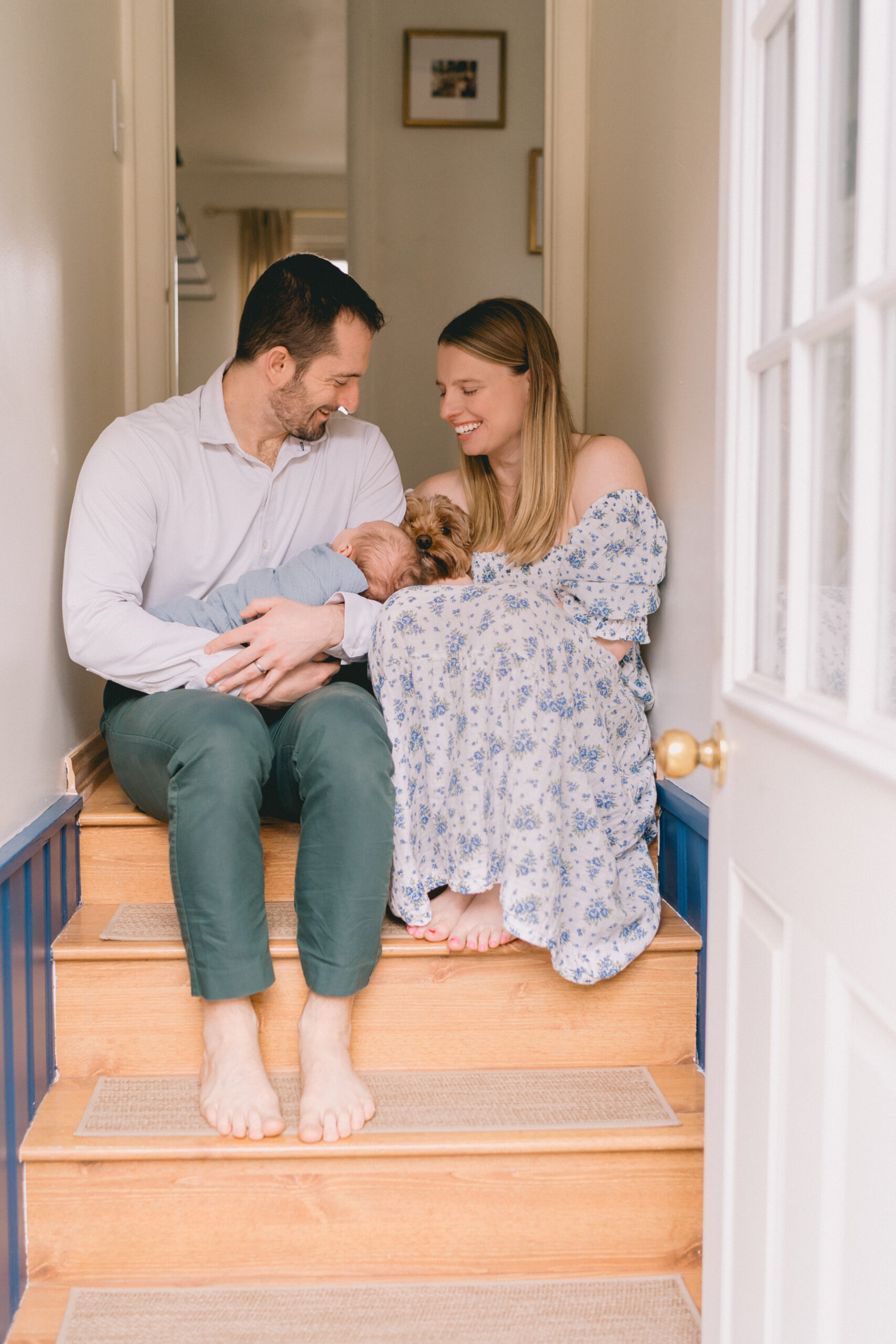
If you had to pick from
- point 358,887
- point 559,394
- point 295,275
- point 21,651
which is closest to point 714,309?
point 559,394

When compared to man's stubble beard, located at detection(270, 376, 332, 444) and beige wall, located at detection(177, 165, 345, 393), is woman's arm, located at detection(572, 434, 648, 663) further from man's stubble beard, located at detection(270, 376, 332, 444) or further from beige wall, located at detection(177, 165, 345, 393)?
beige wall, located at detection(177, 165, 345, 393)

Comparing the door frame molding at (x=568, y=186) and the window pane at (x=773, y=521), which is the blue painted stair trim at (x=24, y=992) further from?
the door frame molding at (x=568, y=186)

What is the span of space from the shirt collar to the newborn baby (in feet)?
0.66

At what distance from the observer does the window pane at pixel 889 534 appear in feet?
2.10

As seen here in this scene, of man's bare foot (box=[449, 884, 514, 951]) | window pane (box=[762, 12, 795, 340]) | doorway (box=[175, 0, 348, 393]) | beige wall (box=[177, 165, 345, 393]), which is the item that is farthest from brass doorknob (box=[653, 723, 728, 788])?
beige wall (box=[177, 165, 345, 393])

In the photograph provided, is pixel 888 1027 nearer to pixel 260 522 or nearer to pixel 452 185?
pixel 260 522

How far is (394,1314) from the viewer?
1.17 metres

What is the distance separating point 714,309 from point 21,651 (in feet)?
3.71

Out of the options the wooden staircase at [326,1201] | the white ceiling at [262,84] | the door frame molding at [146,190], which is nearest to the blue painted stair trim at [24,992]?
the wooden staircase at [326,1201]

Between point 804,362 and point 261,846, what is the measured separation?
89 centimetres

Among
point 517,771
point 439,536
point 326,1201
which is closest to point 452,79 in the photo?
point 439,536

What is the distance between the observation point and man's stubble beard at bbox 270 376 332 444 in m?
1.69

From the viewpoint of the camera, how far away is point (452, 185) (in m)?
3.46

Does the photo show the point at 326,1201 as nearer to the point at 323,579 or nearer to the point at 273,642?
the point at 273,642
